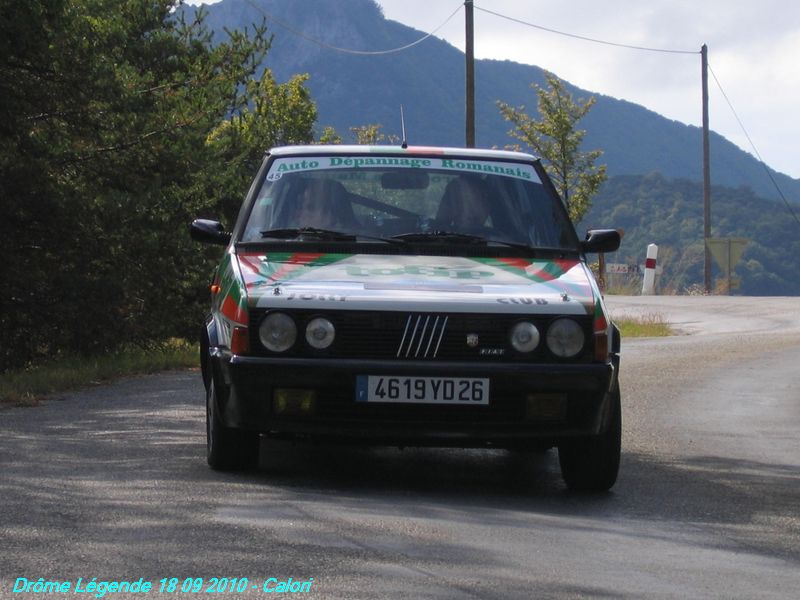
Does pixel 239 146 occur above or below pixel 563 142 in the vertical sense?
below

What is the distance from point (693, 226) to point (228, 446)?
116 m

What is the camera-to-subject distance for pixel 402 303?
6.86 metres

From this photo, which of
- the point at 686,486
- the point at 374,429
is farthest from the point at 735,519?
the point at 374,429

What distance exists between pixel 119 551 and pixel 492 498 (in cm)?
228

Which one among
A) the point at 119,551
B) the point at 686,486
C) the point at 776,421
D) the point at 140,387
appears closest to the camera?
the point at 119,551

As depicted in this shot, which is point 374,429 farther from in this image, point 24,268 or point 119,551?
point 24,268

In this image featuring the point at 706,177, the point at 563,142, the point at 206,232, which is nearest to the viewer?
the point at 206,232

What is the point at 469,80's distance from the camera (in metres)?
35.4

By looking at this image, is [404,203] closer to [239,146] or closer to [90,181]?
[90,181]

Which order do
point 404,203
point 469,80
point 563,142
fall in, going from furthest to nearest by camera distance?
point 563,142 < point 469,80 < point 404,203

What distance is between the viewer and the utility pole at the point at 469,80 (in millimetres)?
34656

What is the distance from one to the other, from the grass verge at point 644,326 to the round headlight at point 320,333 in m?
16.0

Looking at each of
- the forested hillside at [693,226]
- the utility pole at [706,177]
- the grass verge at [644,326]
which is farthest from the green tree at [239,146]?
the forested hillside at [693,226]

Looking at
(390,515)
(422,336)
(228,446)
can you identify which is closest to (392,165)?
(422,336)
